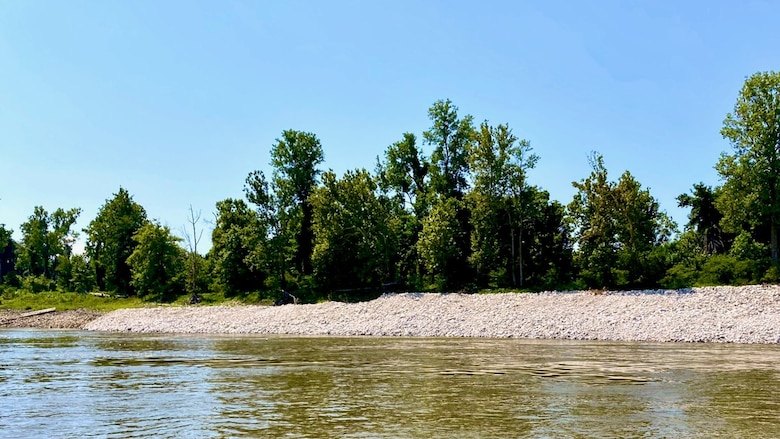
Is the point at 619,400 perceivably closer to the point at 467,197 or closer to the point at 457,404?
the point at 457,404

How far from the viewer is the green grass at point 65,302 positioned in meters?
65.7

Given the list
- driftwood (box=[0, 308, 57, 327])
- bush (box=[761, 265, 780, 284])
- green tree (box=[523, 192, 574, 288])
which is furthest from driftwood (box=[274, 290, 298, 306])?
bush (box=[761, 265, 780, 284])

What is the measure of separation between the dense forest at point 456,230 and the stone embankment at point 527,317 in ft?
17.2

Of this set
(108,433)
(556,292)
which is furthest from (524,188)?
(108,433)

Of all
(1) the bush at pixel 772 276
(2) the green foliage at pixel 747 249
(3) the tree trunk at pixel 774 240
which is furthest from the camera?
(2) the green foliage at pixel 747 249

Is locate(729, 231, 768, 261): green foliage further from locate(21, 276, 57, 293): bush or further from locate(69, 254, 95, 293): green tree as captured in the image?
locate(21, 276, 57, 293): bush

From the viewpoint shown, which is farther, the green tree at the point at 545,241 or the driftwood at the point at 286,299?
the driftwood at the point at 286,299

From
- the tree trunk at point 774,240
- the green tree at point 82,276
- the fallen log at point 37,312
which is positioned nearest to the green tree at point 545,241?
the tree trunk at point 774,240

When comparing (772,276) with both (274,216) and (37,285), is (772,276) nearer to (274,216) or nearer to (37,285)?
(274,216)

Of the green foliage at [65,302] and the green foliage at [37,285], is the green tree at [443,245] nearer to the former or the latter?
the green foliage at [65,302]

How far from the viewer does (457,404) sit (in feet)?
49.2

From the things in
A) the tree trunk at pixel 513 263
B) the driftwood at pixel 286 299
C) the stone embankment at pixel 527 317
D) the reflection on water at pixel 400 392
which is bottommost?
the reflection on water at pixel 400 392

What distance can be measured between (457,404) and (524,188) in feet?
144

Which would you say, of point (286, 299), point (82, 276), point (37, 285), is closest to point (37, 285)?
point (37, 285)
